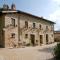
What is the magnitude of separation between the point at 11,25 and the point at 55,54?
13.3m

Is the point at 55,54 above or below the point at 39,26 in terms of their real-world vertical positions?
below

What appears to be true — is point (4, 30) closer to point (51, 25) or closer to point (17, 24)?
point (17, 24)

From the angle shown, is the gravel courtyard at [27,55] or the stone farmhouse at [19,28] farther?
the stone farmhouse at [19,28]

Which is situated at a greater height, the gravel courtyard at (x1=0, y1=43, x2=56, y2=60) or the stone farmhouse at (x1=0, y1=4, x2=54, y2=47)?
the stone farmhouse at (x1=0, y1=4, x2=54, y2=47)

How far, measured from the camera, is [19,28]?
2594 centimetres

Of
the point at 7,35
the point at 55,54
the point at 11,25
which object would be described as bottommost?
the point at 55,54

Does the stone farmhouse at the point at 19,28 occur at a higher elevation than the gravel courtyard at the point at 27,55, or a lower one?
higher

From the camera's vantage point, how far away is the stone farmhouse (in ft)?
77.8

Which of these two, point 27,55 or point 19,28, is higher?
point 19,28

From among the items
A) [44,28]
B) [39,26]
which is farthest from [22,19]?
[44,28]

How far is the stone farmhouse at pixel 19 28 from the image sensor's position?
77.8 feet

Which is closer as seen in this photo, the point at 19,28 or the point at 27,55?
the point at 27,55

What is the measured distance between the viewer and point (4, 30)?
2345 centimetres

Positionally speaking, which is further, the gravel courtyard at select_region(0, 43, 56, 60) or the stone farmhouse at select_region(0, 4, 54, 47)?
the stone farmhouse at select_region(0, 4, 54, 47)
